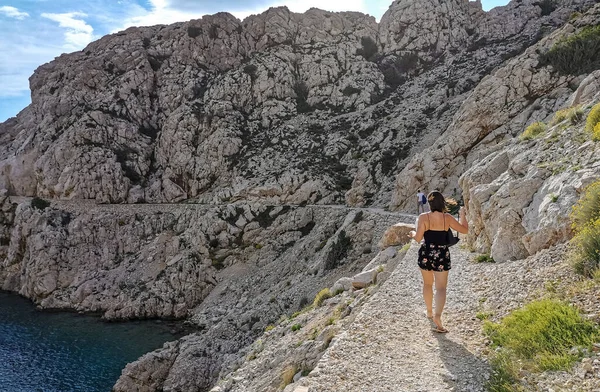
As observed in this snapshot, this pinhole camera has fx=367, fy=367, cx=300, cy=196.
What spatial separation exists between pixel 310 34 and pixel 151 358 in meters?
68.4

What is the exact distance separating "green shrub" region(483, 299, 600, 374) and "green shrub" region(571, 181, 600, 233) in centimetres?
241

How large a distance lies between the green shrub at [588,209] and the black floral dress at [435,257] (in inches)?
113

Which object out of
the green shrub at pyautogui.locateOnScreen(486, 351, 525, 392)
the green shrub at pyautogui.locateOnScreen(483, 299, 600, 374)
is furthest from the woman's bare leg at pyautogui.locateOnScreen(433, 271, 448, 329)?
the green shrub at pyautogui.locateOnScreen(486, 351, 525, 392)

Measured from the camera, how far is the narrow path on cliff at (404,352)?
19.3 ft

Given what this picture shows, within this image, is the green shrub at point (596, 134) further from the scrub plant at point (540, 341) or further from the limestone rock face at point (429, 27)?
the limestone rock face at point (429, 27)

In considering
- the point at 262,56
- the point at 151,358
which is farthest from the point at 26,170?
the point at 151,358

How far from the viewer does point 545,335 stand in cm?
555

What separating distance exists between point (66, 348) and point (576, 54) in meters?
55.1

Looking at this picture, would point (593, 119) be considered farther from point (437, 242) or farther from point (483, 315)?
point (437, 242)

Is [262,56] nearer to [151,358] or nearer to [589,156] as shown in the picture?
[151,358]

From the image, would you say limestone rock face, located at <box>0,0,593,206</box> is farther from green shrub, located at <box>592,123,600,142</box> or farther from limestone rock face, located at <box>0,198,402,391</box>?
green shrub, located at <box>592,123,600,142</box>

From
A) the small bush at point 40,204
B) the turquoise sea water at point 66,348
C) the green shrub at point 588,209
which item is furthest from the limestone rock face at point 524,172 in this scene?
the small bush at point 40,204

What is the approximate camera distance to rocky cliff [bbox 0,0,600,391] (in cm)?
3169

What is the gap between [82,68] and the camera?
70.2m
